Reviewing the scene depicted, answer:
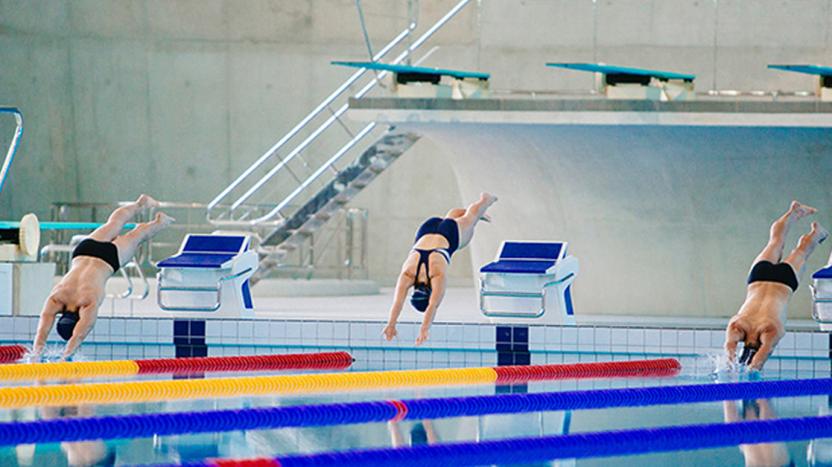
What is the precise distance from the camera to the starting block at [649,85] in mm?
11164

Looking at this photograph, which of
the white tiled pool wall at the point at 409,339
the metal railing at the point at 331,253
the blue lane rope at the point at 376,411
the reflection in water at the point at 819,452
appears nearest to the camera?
the reflection in water at the point at 819,452

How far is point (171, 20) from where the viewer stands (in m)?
18.0

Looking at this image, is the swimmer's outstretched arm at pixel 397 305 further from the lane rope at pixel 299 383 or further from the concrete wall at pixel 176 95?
the concrete wall at pixel 176 95

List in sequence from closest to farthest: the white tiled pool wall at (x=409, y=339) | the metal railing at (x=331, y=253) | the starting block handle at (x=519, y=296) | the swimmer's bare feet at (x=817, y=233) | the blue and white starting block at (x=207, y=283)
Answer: the swimmer's bare feet at (x=817, y=233) → the white tiled pool wall at (x=409, y=339) → the starting block handle at (x=519, y=296) → the blue and white starting block at (x=207, y=283) → the metal railing at (x=331, y=253)

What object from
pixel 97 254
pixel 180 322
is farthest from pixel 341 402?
pixel 180 322

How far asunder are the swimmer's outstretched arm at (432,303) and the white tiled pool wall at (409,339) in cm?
37

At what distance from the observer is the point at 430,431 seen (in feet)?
20.1

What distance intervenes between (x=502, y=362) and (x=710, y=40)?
11.8ft

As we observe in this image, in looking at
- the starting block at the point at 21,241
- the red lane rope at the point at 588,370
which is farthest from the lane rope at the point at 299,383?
the starting block at the point at 21,241

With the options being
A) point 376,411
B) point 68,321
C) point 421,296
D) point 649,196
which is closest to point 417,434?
point 376,411

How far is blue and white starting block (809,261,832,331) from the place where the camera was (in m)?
9.94

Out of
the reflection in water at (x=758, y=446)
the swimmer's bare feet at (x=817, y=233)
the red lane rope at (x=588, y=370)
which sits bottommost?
the red lane rope at (x=588, y=370)

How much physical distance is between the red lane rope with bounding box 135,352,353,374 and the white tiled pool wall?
0.56 meters

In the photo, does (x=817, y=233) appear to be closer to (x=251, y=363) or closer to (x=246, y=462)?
(x=251, y=363)
